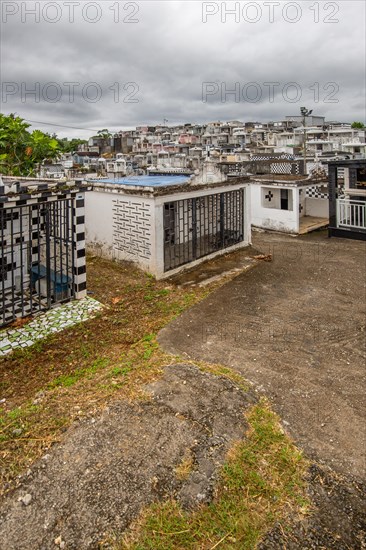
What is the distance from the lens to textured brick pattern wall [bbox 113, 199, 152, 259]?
11930mm

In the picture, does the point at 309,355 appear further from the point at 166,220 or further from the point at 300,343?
the point at 166,220

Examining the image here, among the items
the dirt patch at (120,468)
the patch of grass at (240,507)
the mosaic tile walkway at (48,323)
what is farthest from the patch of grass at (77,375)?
the patch of grass at (240,507)

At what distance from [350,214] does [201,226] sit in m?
7.97

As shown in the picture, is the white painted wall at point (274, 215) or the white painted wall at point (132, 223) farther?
the white painted wall at point (274, 215)

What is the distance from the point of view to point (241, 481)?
4152 mm

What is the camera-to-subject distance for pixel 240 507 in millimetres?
3852

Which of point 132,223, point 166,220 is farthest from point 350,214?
point 132,223

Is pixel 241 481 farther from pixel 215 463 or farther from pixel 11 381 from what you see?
pixel 11 381

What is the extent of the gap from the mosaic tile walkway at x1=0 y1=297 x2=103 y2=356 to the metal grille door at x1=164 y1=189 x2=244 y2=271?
355cm

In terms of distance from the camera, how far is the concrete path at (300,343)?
17.2 ft

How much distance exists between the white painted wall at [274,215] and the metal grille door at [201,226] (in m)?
5.25

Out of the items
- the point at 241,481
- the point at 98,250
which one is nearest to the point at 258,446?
the point at 241,481

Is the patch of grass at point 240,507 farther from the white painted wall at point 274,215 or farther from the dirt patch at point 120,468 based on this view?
the white painted wall at point 274,215

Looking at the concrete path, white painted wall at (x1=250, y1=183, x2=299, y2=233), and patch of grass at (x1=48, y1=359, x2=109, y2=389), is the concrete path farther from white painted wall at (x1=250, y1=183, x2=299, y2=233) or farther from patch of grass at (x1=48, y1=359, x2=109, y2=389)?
white painted wall at (x1=250, y1=183, x2=299, y2=233)
